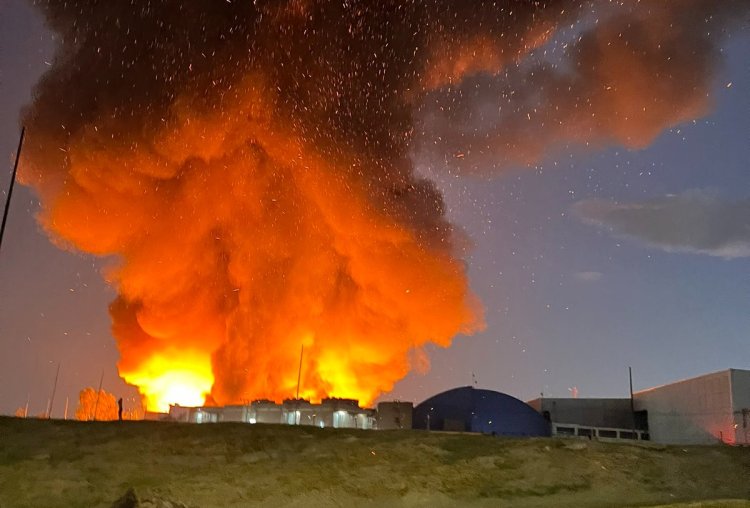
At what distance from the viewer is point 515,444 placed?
24.3 m

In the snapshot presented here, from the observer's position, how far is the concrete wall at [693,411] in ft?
139

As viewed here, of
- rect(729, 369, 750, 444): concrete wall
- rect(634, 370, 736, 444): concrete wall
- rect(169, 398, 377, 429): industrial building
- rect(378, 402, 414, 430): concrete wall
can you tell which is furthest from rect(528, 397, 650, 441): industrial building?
rect(169, 398, 377, 429): industrial building

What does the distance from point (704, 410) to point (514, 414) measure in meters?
15.5

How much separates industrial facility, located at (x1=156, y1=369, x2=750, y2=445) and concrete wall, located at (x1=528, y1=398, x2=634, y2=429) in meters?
0.09

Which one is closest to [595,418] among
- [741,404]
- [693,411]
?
[693,411]

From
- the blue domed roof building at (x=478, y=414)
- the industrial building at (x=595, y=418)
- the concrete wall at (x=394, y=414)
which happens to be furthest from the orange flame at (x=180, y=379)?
the industrial building at (x=595, y=418)

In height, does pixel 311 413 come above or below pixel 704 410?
below

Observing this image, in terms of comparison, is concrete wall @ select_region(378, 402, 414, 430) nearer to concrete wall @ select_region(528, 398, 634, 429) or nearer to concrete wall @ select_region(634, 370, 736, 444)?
concrete wall @ select_region(528, 398, 634, 429)

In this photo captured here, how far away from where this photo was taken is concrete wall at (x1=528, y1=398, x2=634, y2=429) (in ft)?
200

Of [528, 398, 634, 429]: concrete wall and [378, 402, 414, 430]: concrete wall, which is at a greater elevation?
[528, 398, 634, 429]: concrete wall

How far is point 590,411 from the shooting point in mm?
63594

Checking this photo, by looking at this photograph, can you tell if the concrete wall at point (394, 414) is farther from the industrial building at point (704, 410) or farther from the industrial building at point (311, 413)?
the industrial building at point (704, 410)

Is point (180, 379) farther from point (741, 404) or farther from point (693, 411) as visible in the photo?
point (741, 404)

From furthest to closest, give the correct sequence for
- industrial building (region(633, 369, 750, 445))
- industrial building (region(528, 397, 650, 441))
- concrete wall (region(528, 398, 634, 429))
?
concrete wall (region(528, 398, 634, 429)) < industrial building (region(528, 397, 650, 441)) < industrial building (region(633, 369, 750, 445))
